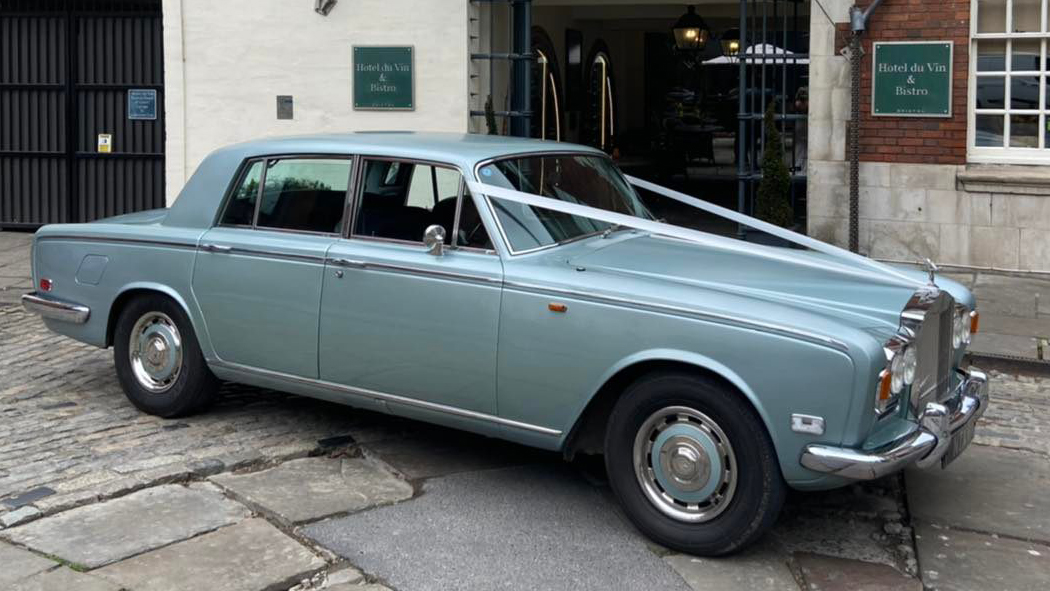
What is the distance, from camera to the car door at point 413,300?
5.31m

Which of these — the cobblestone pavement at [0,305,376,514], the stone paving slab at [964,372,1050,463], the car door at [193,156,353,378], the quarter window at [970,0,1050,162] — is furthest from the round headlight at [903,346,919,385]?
the quarter window at [970,0,1050,162]

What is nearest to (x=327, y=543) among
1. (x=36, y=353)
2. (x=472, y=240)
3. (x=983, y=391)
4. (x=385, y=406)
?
(x=385, y=406)

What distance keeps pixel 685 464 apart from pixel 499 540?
2.71 feet

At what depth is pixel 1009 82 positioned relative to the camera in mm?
11555

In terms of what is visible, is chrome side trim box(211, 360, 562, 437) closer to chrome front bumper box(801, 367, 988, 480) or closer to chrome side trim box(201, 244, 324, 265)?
chrome side trim box(201, 244, 324, 265)

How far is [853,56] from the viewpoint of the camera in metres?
11.6

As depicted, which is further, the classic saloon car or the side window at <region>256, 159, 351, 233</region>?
the side window at <region>256, 159, 351, 233</region>

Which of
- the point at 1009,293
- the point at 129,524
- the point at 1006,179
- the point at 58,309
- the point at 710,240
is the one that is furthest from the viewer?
the point at 1006,179

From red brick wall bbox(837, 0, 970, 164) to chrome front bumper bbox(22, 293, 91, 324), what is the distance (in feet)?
25.8

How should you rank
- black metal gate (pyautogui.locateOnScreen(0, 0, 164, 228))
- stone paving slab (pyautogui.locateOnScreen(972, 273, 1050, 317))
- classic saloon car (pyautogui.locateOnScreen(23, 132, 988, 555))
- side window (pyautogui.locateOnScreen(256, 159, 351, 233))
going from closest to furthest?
classic saloon car (pyautogui.locateOnScreen(23, 132, 988, 555))
side window (pyautogui.locateOnScreen(256, 159, 351, 233))
stone paving slab (pyautogui.locateOnScreen(972, 273, 1050, 317))
black metal gate (pyautogui.locateOnScreen(0, 0, 164, 228))

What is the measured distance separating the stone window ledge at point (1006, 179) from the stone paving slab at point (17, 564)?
9362 millimetres

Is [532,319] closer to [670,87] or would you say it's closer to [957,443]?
[957,443]

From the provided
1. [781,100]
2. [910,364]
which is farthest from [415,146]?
[781,100]

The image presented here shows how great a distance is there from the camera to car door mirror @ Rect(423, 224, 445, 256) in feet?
17.8
